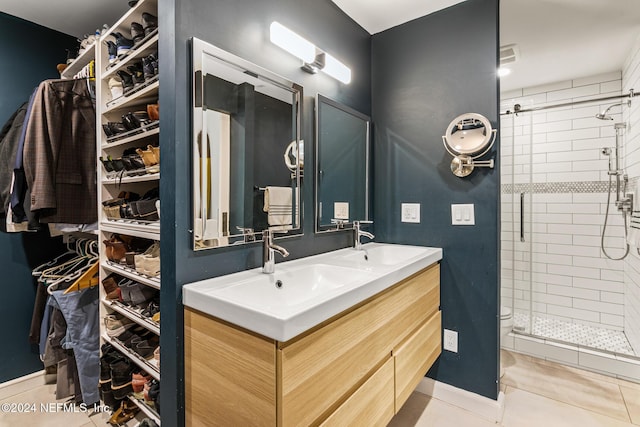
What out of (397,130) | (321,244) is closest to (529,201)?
(397,130)

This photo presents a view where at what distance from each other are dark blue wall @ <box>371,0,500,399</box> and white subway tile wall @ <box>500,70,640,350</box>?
45.4 inches

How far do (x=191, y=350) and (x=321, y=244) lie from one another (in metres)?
0.92

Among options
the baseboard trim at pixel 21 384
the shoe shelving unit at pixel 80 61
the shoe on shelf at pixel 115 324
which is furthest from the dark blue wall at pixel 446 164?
the baseboard trim at pixel 21 384

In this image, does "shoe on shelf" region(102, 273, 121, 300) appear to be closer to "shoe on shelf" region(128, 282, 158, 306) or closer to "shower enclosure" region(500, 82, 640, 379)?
"shoe on shelf" region(128, 282, 158, 306)

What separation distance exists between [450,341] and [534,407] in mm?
591

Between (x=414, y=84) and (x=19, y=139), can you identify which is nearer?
(x=19, y=139)

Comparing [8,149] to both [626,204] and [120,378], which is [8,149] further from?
[626,204]

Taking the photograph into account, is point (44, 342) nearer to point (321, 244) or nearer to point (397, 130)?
point (321, 244)

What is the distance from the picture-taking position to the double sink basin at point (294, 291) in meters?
0.87

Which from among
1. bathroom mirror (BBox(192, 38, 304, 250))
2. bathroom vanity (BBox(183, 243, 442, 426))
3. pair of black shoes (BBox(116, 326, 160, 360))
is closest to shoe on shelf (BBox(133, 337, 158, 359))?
pair of black shoes (BBox(116, 326, 160, 360))

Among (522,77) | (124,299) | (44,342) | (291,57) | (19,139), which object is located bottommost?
(44,342)

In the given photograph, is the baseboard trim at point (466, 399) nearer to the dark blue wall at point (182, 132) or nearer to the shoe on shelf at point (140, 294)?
the dark blue wall at point (182, 132)

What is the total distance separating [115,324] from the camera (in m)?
1.70

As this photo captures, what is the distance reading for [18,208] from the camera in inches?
68.9
